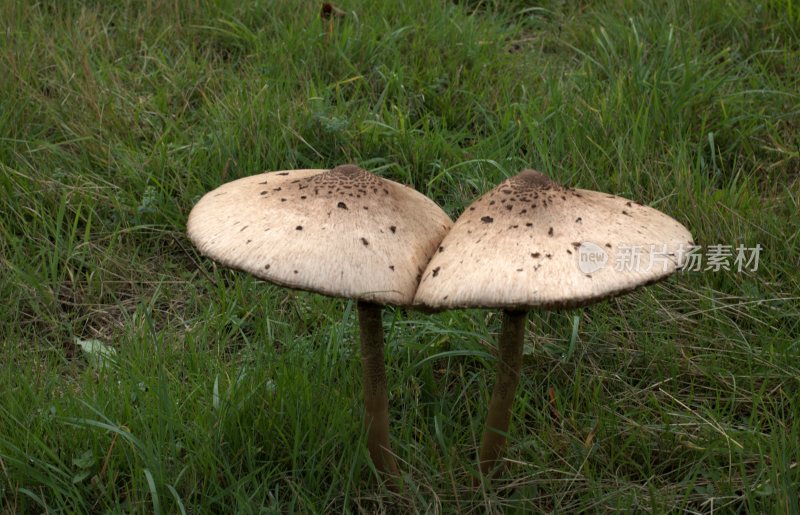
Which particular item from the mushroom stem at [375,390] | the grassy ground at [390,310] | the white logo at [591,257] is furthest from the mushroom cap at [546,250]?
the grassy ground at [390,310]

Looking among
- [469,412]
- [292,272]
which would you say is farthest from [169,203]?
[292,272]

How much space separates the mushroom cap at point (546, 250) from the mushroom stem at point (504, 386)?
289 millimetres

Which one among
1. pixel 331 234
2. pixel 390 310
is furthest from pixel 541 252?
pixel 390 310

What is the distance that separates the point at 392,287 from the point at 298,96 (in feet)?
8.12

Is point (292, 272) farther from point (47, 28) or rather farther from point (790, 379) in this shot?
point (47, 28)

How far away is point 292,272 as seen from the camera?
2.00m

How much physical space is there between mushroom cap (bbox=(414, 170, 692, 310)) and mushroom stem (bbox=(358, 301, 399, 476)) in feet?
1.15

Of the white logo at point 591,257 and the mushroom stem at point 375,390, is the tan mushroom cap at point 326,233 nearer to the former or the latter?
the mushroom stem at point 375,390

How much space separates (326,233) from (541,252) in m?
0.53

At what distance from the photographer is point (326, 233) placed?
2.11m

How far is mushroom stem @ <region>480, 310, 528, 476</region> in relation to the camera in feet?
7.88

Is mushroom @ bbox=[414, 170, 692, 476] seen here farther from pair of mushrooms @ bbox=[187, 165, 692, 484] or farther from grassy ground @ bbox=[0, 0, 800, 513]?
grassy ground @ bbox=[0, 0, 800, 513]

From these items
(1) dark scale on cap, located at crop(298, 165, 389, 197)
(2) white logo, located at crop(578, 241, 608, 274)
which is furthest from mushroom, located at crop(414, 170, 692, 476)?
(1) dark scale on cap, located at crop(298, 165, 389, 197)

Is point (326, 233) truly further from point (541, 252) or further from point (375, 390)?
point (375, 390)
